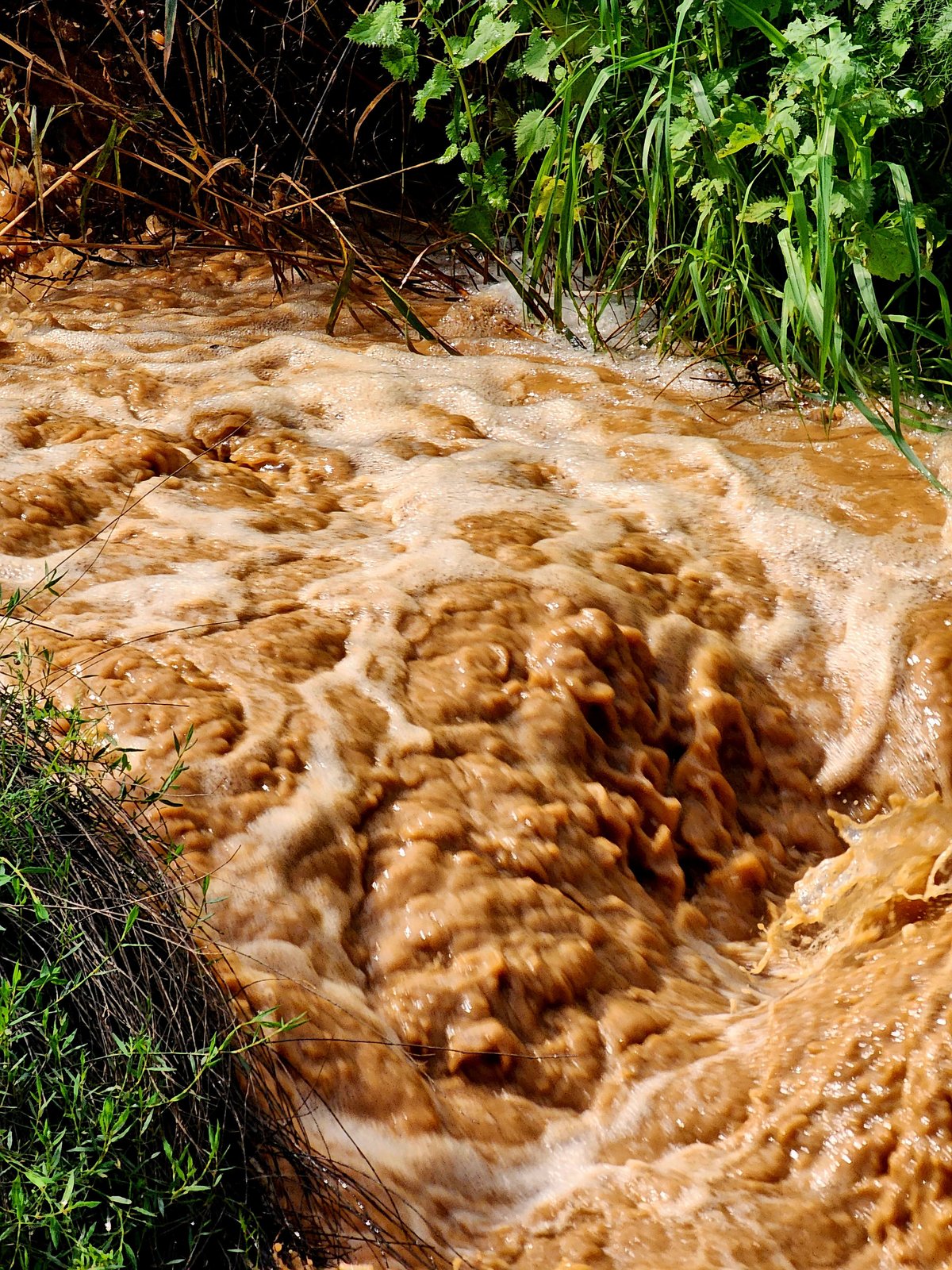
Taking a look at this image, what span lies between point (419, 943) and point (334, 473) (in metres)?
1.46

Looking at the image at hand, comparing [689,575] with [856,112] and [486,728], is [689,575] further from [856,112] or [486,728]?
[856,112]

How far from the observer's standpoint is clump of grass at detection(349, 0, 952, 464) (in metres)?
2.89

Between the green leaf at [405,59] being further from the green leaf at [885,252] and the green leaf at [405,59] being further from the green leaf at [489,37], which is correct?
the green leaf at [885,252]

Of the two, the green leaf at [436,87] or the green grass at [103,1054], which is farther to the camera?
the green leaf at [436,87]

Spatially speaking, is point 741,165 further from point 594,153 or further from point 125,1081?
point 125,1081

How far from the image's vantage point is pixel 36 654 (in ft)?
6.18

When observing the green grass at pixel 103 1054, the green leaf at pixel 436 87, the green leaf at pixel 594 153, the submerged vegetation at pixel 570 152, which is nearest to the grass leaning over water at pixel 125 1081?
the green grass at pixel 103 1054

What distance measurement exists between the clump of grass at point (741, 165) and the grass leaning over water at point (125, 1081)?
2082 millimetres

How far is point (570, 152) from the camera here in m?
3.31

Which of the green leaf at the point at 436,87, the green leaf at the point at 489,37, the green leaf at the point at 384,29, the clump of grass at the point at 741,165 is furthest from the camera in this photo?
the green leaf at the point at 436,87

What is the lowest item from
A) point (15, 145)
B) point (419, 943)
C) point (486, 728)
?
point (419, 943)

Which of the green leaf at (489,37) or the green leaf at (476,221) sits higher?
the green leaf at (489,37)

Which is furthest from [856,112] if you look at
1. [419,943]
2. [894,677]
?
[419,943]

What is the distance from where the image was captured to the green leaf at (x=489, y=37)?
3219mm
